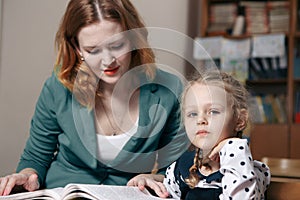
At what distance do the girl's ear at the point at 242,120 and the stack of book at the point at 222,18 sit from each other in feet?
10.2

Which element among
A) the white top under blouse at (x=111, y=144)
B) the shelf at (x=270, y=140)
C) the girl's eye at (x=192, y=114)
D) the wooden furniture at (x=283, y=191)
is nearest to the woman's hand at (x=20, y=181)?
the white top under blouse at (x=111, y=144)

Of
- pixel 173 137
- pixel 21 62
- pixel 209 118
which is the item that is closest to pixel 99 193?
pixel 209 118

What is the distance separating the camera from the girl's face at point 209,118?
90 centimetres

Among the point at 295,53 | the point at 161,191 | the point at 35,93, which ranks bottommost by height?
the point at 295,53

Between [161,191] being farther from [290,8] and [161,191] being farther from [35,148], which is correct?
[290,8]

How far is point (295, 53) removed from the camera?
374 cm

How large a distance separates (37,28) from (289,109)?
2.75m

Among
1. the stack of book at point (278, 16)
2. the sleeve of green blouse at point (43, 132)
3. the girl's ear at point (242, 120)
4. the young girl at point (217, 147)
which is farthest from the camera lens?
the stack of book at point (278, 16)

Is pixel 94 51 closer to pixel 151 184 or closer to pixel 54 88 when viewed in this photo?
pixel 54 88

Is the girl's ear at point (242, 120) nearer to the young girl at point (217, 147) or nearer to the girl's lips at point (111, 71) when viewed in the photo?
the young girl at point (217, 147)

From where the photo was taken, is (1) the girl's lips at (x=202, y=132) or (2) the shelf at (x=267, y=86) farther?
(2) the shelf at (x=267, y=86)

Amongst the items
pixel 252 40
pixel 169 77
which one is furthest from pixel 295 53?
pixel 169 77

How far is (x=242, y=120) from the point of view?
3.11 feet

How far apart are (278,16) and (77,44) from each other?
9.69ft
